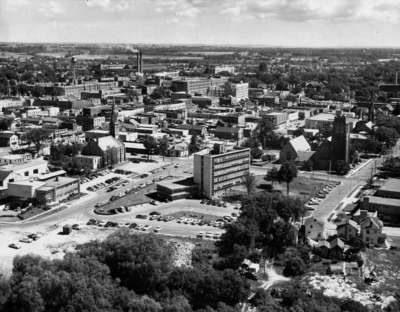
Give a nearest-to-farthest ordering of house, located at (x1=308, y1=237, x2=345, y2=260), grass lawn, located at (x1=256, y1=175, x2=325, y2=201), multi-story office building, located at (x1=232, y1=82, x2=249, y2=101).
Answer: house, located at (x1=308, y1=237, x2=345, y2=260) < grass lawn, located at (x1=256, y1=175, x2=325, y2=201) < multi-story office building, located at (x1=232, y1=82, x2=249, y2=101)

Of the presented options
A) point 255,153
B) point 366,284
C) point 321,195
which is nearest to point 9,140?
point 255,153

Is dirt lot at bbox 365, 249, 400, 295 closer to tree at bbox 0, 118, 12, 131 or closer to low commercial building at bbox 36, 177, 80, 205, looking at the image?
low commercial building at bbox 36, 177, 80, 205

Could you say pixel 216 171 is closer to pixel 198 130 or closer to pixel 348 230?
pixel 348 230

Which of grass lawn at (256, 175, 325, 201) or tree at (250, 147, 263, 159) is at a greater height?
tree at (250, 147, 263, 159)

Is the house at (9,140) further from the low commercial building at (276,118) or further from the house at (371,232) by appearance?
the house at (371,232)

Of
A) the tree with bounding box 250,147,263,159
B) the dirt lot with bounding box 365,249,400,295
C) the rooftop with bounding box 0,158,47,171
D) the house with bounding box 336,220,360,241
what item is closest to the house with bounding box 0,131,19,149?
the rooftop with bounding box 0,158,47,171

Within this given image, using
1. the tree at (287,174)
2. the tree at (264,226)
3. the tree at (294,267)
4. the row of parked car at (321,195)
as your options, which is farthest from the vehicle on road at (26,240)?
the tree at (287,174)
